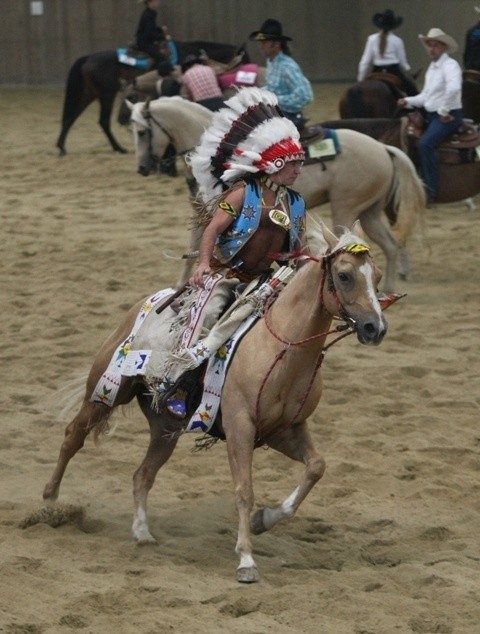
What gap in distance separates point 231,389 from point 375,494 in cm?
144

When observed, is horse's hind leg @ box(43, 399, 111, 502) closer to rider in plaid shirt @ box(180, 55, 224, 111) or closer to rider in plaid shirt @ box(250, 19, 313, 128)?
rider in plaid shirt @ box(250, 19, 313, 128)

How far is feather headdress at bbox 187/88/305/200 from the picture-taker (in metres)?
5.93

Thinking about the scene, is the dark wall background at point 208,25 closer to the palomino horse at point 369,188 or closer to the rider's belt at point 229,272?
the palomino horse at point 369,188

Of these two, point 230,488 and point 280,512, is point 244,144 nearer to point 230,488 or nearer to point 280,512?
point 280,512

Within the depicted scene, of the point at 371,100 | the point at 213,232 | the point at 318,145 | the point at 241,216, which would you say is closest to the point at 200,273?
the point at 213,232

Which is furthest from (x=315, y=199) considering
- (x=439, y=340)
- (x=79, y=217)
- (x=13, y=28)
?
(x=13, y=28)

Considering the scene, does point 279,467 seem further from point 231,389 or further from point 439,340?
point 439,340

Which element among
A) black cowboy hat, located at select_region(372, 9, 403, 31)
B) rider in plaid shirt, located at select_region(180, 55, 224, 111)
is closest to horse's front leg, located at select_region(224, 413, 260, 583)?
rider in plaid shirt, located at select_region(180, 55, 224, 111)

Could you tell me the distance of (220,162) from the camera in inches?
242

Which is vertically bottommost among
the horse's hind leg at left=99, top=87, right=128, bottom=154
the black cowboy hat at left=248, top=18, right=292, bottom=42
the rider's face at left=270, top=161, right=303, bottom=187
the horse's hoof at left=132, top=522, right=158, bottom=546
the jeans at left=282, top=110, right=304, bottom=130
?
the horse's hind leg at left=99, top=87, right=128, bottom=154

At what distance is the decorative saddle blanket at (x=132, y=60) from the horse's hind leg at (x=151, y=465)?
12035 mm

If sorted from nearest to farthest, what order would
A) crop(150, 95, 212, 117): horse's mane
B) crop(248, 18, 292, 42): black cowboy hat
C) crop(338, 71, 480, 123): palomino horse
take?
crop(150, 95, 212, 117): horse's mane < crop(248, 18, 292, 42): black cowboy hat < crop(338, 71, 480, 123): palomino horse

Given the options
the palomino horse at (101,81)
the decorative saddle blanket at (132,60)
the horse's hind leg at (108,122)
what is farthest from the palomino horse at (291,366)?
the decorative saddle blanket at (132,60)

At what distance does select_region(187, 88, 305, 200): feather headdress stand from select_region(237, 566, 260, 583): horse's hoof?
1.78m
